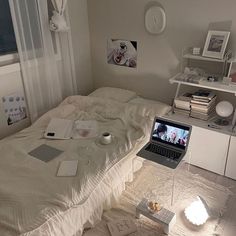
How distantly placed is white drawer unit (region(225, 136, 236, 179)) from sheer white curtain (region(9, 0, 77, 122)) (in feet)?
5.98

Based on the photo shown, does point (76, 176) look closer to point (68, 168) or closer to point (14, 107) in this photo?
point (68, 168)

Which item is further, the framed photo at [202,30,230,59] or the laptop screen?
the framed photo at [202,30,230,59]

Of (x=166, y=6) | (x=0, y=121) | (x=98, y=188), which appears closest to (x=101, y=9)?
(x=166, y=6)

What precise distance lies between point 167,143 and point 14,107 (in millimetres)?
1527

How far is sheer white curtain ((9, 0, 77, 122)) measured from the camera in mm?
2310

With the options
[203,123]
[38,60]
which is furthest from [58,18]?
[203,123]

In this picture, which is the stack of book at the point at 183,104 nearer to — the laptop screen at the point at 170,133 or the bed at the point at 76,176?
the bed at the point at 76,176

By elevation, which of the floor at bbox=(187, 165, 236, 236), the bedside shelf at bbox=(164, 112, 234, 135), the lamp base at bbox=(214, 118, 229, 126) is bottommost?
the floor at bbox=(187, 165, 236, 236)

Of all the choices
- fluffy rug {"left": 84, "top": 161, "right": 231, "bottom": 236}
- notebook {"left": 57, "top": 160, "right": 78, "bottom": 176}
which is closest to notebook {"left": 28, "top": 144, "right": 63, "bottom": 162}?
notebook {"left": 57, "top": 160, "right": 78, "bottom": 176}

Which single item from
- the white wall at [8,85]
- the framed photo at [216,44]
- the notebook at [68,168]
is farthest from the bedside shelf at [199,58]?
the white wall at [8,85]

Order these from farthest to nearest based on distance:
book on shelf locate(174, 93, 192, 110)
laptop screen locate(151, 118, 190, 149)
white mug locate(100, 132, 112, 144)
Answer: book on shelf locate(174, 93, 192, 110) → white mug locate(100, 132, 112, 144) → laptop screen locate(151, 118, 190, 149)

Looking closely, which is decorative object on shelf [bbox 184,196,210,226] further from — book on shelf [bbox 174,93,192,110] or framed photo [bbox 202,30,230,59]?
framed photo [bbox 202,30,230,59]

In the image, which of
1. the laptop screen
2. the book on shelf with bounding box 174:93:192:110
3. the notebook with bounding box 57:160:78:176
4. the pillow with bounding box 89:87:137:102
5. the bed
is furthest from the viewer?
the pillow with bounding box 89:87:137:102

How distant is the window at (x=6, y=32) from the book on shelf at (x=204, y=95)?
70.5 inches
